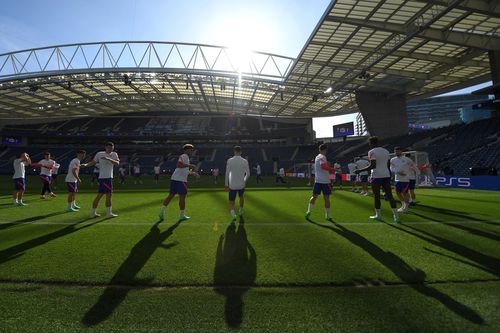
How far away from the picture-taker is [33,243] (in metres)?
5.16

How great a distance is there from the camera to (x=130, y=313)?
276 centimetres

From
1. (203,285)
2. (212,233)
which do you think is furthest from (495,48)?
(203,285)

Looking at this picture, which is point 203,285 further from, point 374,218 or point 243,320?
point 374,218

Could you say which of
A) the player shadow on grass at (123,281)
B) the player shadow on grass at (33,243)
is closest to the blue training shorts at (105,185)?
the player shadow on grass at (33,243)

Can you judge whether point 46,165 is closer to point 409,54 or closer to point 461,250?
point 461,250

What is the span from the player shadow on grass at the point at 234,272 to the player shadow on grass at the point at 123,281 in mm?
909

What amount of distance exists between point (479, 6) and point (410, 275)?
21.8 m

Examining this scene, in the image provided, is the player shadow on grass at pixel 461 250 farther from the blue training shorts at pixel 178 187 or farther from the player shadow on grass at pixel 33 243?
the player shadow on grass at pixel 33 243

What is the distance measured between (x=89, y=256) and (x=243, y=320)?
302 centimetres

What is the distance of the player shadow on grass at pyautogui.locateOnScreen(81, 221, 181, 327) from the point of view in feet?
8.96

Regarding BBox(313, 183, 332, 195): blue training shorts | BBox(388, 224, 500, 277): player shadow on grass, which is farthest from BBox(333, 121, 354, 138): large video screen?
BBox(388, 224, 500, 277): player shadow on grass

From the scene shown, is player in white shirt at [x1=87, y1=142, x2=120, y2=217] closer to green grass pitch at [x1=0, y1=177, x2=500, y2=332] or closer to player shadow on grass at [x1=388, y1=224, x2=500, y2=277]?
green grass pitch at [x1=0, y1=177, x2=500, y2=332]

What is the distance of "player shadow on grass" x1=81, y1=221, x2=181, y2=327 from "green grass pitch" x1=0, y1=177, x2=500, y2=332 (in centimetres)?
2

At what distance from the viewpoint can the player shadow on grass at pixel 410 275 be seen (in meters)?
2.72
